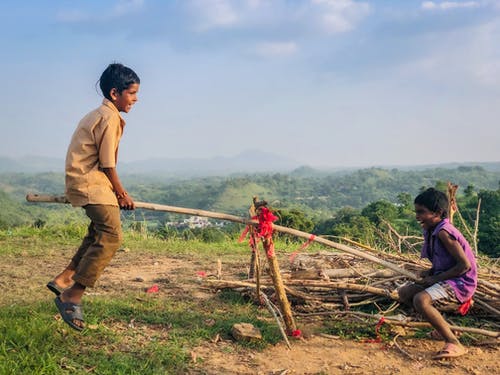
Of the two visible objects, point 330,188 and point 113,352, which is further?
point 330,188

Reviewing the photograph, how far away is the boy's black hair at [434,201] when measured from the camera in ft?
11.5

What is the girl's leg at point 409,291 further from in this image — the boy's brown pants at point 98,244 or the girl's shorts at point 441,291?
the boy's brown pants at point 98,244

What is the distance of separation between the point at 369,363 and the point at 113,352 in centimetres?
195

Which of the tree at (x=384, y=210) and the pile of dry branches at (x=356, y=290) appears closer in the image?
the pile of dry branches at (x=356, y=290)

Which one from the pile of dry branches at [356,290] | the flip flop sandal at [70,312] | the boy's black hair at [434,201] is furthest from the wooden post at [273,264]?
the flip flop sandal at [70,312]

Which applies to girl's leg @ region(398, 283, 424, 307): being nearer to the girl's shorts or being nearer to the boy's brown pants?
the girl's shorts

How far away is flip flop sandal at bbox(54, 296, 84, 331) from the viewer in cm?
334

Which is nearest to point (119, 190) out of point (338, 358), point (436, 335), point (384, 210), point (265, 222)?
point (265, 222)

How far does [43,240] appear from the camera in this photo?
7852 millimetres

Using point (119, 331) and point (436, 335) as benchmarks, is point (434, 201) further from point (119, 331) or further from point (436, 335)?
point (119, 331)

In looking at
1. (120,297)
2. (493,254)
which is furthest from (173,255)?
(493,254)

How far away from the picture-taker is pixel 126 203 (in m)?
3.43

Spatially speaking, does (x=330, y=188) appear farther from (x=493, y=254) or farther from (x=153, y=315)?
(x=153, y=315)

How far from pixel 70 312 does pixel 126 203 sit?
3.03 ft
